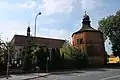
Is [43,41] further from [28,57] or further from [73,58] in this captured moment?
[28,57]

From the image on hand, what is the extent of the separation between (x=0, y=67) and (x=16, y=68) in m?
6.40

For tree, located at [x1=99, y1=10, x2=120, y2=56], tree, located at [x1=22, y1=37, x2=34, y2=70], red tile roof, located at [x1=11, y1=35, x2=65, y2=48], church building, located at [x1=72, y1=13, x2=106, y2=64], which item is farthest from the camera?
red tile roof, located at [x1=11, y1=35, x2=65, y2=48]

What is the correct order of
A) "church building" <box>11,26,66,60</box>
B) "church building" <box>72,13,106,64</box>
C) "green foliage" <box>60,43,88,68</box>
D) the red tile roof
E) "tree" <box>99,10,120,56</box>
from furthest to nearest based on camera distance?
the red tile roof
"church building" <box>11,26,66,60</box>
"tree" <box>99,10,120,56</box>
"church building" <box>72,13,106,64</box>
"green foliage" <box>60,43,88,68</box>

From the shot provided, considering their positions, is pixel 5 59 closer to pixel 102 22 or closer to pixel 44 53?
pixel 44 53

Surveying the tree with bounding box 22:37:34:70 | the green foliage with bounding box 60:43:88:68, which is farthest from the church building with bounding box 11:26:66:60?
the tree with bounding box 22:37:34:70

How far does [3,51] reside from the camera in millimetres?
43531

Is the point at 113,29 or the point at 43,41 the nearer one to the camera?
the point at 113,29

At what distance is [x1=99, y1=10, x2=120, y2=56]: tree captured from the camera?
74.8 meters

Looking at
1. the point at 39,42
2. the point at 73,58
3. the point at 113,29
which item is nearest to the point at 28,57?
the point at 73,58

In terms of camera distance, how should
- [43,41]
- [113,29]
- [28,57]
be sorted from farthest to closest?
1. [43,41]
2. [113,29]
3. [28,57]

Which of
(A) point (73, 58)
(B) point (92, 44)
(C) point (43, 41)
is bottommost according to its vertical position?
(A) point (73, 58)

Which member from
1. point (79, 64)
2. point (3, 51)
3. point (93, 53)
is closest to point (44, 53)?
point (3, 51)

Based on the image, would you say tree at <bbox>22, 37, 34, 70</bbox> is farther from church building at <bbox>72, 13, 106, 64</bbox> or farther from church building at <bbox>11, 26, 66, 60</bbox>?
church building at <bbox>11, 26, 66, 60</bbox>

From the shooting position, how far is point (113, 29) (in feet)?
249
